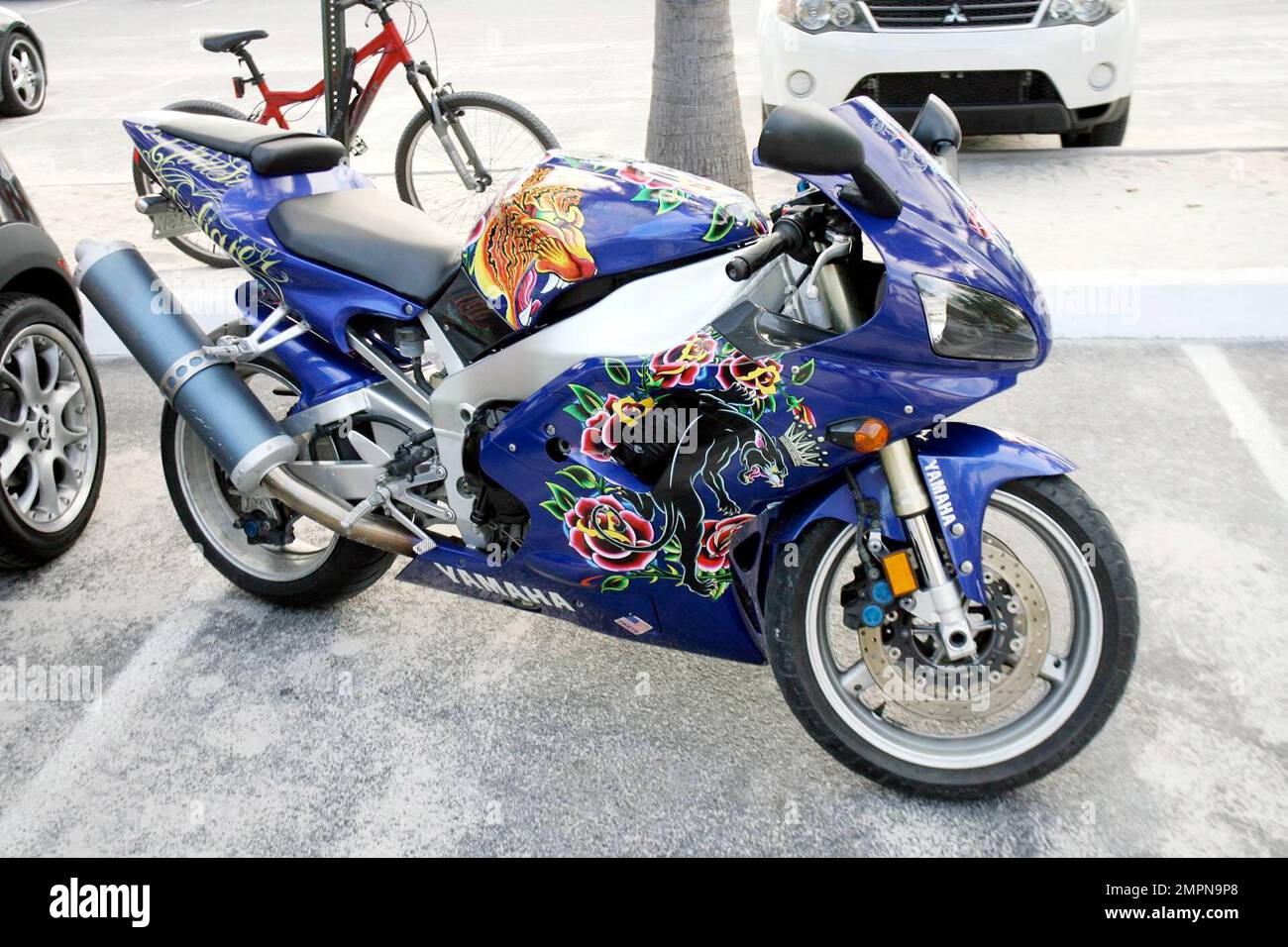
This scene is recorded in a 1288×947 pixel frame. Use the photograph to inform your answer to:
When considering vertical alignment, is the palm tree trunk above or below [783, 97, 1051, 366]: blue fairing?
below

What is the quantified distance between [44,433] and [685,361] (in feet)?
7.44

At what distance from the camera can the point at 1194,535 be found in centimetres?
384

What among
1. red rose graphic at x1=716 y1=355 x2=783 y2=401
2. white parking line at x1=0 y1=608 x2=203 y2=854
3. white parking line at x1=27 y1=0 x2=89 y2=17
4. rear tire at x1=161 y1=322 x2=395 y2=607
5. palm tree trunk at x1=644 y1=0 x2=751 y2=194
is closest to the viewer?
red rose graphic at x1=716 y1=355 x2=783 y2=401

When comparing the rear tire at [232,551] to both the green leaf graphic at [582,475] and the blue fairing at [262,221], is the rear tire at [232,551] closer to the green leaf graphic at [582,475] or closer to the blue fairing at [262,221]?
the blue fairing at [262,221]

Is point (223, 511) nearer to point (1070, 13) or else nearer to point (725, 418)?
point (725, 418)

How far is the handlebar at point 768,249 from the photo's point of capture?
238 cm

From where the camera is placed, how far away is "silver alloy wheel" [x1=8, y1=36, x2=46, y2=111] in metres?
9.58

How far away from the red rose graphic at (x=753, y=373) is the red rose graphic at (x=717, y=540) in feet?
1.01

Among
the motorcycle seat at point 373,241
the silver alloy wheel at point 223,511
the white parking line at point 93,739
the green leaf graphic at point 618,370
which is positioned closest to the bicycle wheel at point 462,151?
the silver alloy wheel at point 223,511

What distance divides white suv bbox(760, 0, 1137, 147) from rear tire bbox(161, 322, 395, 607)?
160 inches

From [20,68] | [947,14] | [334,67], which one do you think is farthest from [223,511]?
[20,68]

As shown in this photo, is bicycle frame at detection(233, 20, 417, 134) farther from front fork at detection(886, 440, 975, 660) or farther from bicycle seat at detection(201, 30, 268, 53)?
front fork at detection(886, 440, 975, 660)

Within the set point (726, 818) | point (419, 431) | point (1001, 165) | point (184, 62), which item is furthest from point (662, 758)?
point (184, 62)

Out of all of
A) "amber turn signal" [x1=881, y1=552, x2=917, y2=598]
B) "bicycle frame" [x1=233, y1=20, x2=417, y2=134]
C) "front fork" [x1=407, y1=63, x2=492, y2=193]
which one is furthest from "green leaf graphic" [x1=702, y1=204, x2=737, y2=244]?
"bicycle frame" [x1=233, y1=20, x2=417, y2=134]
